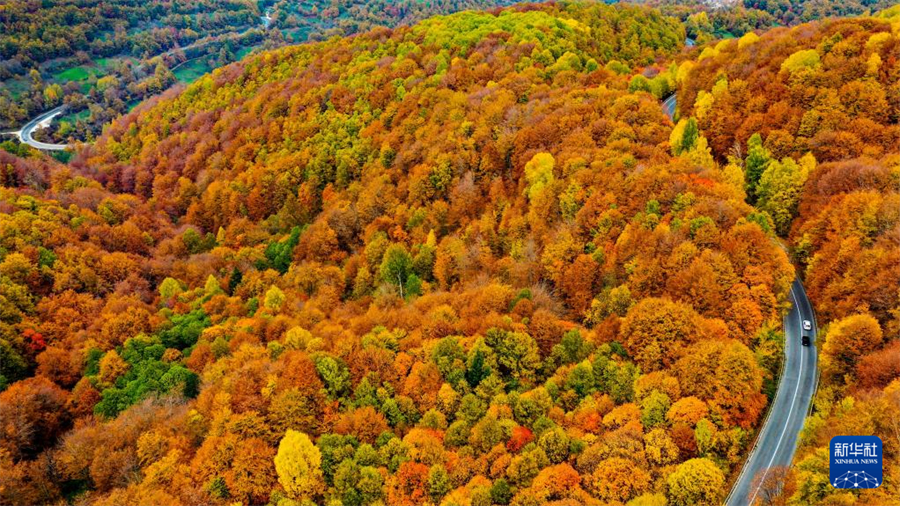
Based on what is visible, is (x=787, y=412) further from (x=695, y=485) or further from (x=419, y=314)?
(x=419, y=314)

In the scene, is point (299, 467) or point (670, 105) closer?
point (299, 467)

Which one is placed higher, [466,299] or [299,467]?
[466,299]

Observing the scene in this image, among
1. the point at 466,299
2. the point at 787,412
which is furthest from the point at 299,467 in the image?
the point at 787,412

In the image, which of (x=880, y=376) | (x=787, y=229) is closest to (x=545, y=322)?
(x=880, y=376)

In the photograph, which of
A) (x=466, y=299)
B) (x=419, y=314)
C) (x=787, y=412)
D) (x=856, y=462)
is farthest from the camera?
(x=466, y=299)

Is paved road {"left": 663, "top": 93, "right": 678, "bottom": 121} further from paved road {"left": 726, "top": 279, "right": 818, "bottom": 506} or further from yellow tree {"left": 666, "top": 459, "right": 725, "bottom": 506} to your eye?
yellow tree {"left": 666, "top": 459, "right": 725, "bottom": 506}

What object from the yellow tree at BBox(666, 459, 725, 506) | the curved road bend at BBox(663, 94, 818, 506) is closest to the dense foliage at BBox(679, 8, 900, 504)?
the curved road bend at BBox(663, 94, 818, 506)
